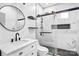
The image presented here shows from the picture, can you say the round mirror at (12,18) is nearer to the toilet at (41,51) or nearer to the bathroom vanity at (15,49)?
the bathroom vanity at (15,49)

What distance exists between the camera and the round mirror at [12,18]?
110cm

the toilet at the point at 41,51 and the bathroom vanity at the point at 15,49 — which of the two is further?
the toilet at the point at 41,51

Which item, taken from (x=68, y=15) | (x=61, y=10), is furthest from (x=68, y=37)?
(x=61, y=10)

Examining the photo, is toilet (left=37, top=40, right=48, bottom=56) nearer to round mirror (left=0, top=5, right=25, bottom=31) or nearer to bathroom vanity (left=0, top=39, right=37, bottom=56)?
bathroom vanity (left=0, top=39, right=37, bottom=56)

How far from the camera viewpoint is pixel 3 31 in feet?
3.47

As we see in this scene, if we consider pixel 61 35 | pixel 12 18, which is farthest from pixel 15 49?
pixel 61 35

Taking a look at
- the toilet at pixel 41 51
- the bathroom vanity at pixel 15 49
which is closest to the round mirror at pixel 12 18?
the bathroom vanity at pixel 15 49

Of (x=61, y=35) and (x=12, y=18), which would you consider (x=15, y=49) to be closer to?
(x=12, y=18)

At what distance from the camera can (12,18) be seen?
1.18 meters

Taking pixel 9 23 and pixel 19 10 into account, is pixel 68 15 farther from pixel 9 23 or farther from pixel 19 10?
pixel 9 23

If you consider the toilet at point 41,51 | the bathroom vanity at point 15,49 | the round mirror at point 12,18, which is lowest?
the toilet at point 41,51

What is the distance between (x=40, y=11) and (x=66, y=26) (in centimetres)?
87

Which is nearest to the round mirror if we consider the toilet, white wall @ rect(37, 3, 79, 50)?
white wall @ rect(37, 3, 79, 50)

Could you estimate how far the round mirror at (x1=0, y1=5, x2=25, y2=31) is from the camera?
110 centimetres
